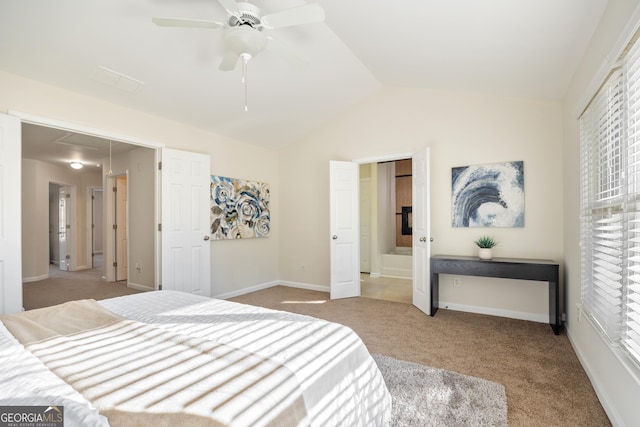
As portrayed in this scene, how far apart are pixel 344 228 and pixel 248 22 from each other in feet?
10.5

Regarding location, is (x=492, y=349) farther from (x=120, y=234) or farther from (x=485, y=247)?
(x=120, y=234)

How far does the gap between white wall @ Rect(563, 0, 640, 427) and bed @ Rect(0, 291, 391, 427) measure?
4.07 feet

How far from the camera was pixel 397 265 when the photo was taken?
6.30 metres

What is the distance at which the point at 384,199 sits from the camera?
6953mm

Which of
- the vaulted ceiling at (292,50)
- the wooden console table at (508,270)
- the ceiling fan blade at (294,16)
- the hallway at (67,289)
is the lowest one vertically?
the hallway at (67,289)

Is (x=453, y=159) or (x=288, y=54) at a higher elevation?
(x=288, y=54)

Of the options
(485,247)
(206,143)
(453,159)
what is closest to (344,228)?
(453,159)

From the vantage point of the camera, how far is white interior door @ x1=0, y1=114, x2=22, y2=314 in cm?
264

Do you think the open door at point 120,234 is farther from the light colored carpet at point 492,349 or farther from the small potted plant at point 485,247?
the small potted plant at point 485,247

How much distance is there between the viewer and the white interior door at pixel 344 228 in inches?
185

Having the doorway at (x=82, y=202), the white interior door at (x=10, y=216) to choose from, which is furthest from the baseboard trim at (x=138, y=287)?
the white interior door at (x=10, y=216)

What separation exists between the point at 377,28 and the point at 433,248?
276 cm

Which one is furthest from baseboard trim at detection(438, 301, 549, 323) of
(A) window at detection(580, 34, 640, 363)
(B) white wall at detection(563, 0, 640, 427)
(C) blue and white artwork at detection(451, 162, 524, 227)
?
(A) window at detection(580, 34, 640, 363)

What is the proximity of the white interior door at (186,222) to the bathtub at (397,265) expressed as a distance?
3621 mm
